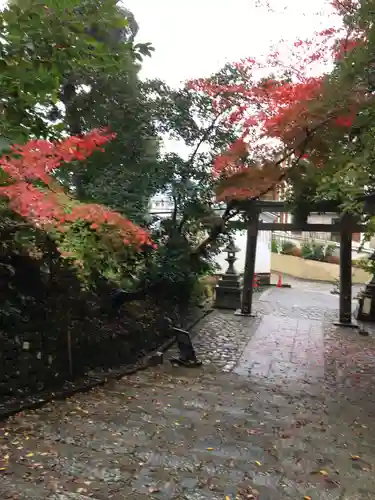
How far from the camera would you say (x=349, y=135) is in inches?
281

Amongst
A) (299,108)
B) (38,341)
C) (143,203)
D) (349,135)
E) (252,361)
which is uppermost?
(299,108)

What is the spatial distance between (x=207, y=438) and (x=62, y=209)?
10.0 feet

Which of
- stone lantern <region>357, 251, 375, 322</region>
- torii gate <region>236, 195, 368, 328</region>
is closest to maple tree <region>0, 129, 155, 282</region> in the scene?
torii gate <region>236, 195, 368, 328</region>

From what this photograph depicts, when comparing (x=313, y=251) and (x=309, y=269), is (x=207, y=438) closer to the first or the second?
(x=309, y=269)

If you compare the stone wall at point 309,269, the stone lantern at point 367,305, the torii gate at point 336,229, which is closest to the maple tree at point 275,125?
the torii gate at point 336,229

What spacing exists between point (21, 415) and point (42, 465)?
52.0 inches

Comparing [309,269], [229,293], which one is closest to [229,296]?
[229,293]

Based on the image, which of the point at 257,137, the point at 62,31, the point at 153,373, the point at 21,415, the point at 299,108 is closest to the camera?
the point at 62,31

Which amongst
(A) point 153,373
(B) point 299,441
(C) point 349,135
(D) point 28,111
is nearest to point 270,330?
(A) point 153,373

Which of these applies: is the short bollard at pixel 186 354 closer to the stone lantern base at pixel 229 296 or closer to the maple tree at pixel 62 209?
the maple tree at pixel 62 209

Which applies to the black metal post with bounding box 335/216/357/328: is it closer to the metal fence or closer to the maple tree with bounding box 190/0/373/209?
the maple tree with bounding box 190/0/373/209

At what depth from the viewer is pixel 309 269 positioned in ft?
77.0

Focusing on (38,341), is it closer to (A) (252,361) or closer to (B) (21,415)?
(B) (21,415)

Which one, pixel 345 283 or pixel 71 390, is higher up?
pixel 345 283
